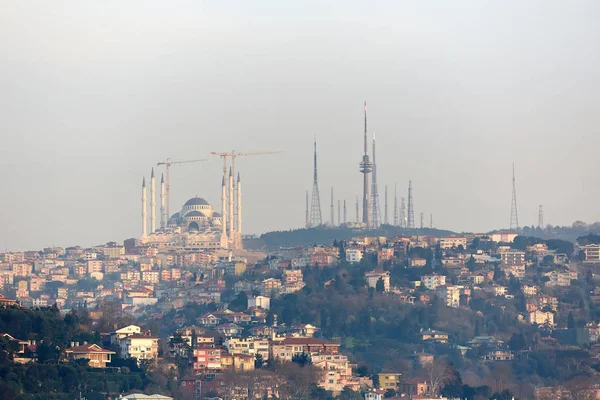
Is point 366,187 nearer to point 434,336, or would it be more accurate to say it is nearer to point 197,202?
point 197,202

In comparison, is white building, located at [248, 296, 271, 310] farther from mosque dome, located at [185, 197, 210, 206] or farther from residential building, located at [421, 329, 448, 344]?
mosque dome, located at [185, 197, 210, 206]

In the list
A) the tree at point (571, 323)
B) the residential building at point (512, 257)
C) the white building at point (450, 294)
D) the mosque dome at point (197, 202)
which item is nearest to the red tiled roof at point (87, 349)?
the tree at point (571, 323)

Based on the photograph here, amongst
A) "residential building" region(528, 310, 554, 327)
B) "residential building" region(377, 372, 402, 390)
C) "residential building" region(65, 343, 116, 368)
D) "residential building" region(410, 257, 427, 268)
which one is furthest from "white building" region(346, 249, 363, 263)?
"residential building" region(65, 343, 116, 368)

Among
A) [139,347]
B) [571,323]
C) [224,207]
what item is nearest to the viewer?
[139,347]

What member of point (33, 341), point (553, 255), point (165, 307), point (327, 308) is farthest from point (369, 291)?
point (33, 341)

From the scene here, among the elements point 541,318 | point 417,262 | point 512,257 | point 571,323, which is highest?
point 512,257

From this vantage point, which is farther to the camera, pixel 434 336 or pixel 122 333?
pixel 434 336

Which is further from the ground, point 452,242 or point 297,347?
point 452,242

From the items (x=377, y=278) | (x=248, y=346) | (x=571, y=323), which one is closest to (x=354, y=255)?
(x=377, y=278)

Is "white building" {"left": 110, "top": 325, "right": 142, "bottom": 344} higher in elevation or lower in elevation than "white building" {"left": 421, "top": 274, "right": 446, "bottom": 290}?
lower

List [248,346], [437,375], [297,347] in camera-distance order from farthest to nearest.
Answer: [297,347] → [248,346] → [437,375]
